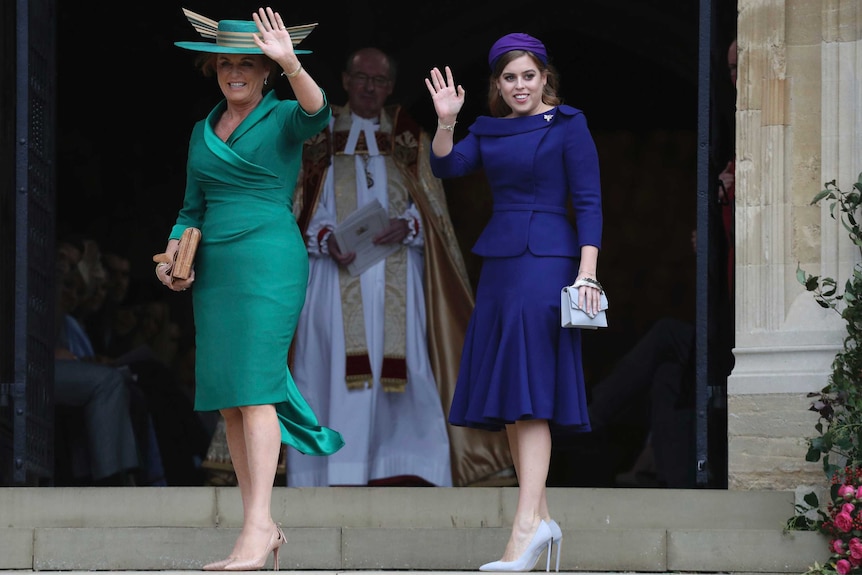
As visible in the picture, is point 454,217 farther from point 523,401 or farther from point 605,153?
point 523,401

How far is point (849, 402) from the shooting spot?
330 inches

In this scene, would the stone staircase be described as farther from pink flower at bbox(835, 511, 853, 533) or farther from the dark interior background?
the dark interior background

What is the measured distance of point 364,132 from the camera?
1132 centimetres

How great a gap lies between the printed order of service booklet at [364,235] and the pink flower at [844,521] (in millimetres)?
3758

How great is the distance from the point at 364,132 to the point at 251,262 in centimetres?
391

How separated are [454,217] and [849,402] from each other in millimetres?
5921

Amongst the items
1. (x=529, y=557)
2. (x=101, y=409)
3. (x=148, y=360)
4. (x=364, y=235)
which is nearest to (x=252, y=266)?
(x=529, y=557)

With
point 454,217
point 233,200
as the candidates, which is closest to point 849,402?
point 233,200

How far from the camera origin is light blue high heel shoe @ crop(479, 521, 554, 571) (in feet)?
24.4

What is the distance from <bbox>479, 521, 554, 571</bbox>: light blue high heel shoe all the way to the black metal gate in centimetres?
292

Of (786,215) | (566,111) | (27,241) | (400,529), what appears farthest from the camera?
→ (27,241)

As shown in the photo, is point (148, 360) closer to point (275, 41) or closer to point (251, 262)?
point (251, 262)

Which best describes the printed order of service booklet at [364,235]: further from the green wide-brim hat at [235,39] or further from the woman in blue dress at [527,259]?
the green wide-brim hat at [235,39]

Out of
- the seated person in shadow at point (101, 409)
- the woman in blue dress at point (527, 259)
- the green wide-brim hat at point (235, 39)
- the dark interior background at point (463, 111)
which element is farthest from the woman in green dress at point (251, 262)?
the dark interior background at point (463, 111)
